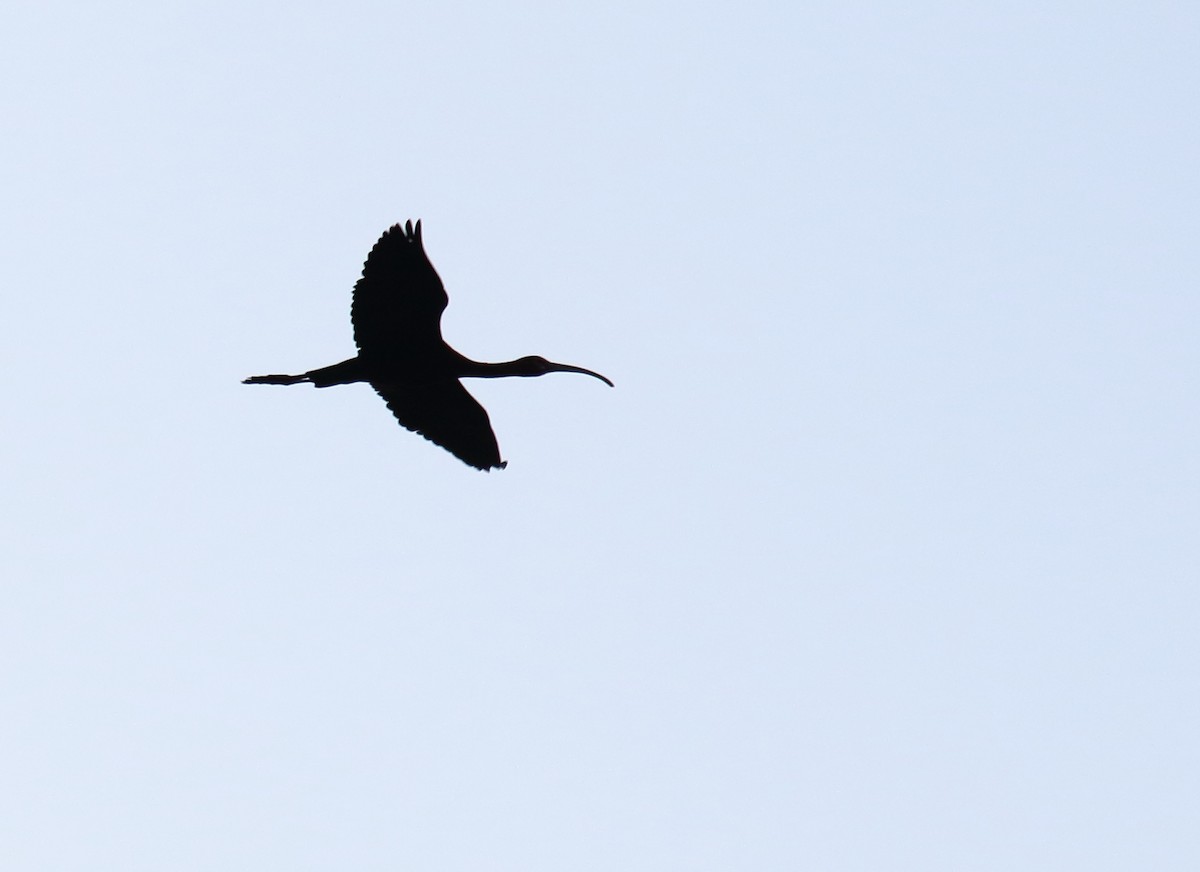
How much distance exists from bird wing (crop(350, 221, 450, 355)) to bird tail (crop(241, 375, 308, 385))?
87 cm

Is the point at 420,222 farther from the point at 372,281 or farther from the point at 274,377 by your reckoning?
the point at 274,377

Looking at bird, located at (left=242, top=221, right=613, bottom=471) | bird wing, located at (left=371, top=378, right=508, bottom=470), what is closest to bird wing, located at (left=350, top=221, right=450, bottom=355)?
bird, located at (left=242, top=221, right=613, bottom=471)

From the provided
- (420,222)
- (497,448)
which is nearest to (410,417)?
(497,448)

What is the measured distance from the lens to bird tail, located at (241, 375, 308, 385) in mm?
21984

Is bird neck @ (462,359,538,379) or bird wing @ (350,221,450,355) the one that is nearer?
bird wing @ (350,221,450,355)

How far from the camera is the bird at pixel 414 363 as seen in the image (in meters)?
20.9

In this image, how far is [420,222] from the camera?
68.7 ft

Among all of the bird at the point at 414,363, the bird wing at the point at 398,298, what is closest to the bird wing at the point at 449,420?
the bird at the point at 414,363

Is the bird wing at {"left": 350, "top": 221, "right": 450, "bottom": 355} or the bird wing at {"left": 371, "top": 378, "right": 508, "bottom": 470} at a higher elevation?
the bird wing at {"left": 350, "top": 221, "right": 450, "bottom": 355}

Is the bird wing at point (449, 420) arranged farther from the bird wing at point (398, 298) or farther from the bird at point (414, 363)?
the bird wing at point (398, 298)

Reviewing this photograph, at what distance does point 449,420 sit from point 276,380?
2.02 meters

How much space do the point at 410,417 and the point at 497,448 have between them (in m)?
1.06

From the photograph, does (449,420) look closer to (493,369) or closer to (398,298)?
(493,369)

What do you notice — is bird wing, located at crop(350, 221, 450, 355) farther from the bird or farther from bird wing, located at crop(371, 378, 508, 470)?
bird wing, located at crop(371, 378, 508, 470)
